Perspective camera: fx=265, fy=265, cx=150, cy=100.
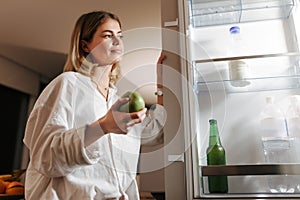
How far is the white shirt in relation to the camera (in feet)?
1.63

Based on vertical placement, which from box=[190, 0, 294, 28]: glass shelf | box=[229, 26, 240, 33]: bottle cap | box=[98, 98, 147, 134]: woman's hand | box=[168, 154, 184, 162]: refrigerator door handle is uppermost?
box=[190, 0, 294, 28]: glass shelf

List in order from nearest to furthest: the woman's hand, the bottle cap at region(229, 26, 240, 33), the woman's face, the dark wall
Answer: the woman's hand, the woman's face, the bottle cap at region(229, 26, 240, 33), the dark wall

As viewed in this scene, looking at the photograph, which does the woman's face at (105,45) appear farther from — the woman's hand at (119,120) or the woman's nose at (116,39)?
the woman's hand at (119,120)

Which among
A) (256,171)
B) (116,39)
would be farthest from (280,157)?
(116,39)

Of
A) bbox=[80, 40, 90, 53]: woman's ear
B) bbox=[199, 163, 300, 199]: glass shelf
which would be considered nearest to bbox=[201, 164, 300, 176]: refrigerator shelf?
bbox=[199, 163, 300, 199]: glass shelf

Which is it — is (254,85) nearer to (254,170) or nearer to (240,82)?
(240,82)

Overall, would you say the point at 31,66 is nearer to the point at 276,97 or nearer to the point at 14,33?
the point at 14,33

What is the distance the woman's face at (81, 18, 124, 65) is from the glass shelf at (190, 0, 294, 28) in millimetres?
396

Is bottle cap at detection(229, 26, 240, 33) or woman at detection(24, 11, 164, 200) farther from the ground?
bottle cap at detection(229, 26, 240, 33)

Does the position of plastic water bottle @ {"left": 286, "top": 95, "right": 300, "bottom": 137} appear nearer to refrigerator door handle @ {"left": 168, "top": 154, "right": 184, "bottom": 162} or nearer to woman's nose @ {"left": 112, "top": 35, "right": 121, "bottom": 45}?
refrigerator door handle @ {"left": 168, "top": 154, "right": 184, "bottom": 162}

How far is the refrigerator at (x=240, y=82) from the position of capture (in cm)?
84

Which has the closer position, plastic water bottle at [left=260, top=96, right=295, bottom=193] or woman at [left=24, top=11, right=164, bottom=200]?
woman at [left=24, top=11, right=164, bottom=200]

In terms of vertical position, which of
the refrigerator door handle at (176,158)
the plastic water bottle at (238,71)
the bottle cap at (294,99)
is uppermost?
the plastic water bottle at (238,71)

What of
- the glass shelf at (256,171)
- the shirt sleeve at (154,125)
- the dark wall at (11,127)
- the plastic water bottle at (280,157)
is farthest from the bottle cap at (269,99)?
the dark wall at (11,127)
